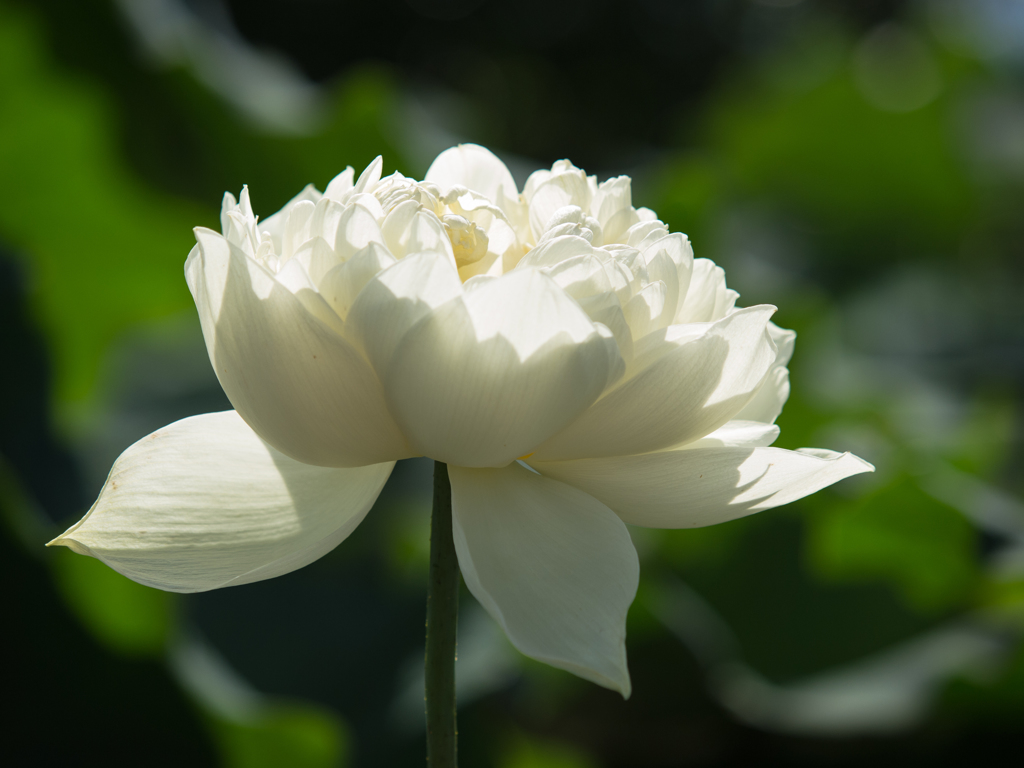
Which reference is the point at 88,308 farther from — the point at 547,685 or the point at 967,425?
the point at 967,425

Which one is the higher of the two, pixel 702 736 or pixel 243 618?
pixel 243 618

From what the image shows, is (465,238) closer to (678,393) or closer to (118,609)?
(678,393)

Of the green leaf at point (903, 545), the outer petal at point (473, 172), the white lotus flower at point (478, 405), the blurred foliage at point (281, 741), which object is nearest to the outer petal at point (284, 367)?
the white lotus flower at point (478, 405)

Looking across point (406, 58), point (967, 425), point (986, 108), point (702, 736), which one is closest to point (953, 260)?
point (986, 108)

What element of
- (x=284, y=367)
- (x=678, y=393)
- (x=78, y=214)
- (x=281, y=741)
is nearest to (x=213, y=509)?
(x=284, y=367)

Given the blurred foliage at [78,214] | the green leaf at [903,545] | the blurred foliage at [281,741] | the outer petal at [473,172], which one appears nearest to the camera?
the outer petal at [473,172]

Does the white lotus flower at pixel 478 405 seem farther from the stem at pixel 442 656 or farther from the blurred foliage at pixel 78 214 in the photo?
the blurred foliage at pixel 78 214

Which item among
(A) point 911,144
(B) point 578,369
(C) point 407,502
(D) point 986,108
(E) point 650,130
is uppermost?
(E) point 650,130
